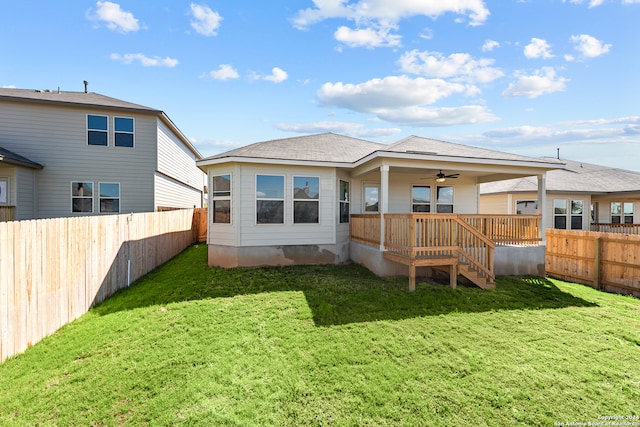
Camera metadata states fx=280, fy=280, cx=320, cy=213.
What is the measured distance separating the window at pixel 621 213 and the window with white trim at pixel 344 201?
51.2 ft

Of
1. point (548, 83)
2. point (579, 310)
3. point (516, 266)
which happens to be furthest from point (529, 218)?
point (548, 83)

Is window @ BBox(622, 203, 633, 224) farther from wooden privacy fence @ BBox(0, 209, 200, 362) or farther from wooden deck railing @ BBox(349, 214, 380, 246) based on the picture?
wooden privacy fence @ BBox(0, 209, 200, 362)

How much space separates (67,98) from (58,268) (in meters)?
11.9

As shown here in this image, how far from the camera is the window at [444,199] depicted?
11.5m

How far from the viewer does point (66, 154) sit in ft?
40.1

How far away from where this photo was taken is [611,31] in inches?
366

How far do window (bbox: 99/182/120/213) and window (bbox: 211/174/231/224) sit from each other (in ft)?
20.5

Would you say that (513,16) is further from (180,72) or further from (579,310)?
(180,72)

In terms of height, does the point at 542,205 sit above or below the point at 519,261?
above

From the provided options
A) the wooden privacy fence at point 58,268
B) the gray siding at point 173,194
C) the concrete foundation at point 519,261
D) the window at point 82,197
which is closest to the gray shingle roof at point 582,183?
the concrete foundation at point 519,261

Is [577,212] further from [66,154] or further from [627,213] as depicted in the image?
[66,154]

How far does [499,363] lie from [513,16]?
11.4m

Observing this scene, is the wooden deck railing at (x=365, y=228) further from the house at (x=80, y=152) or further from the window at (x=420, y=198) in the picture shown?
the house at (x=80, y=152)

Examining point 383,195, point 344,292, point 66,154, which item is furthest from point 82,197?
point 383,195
